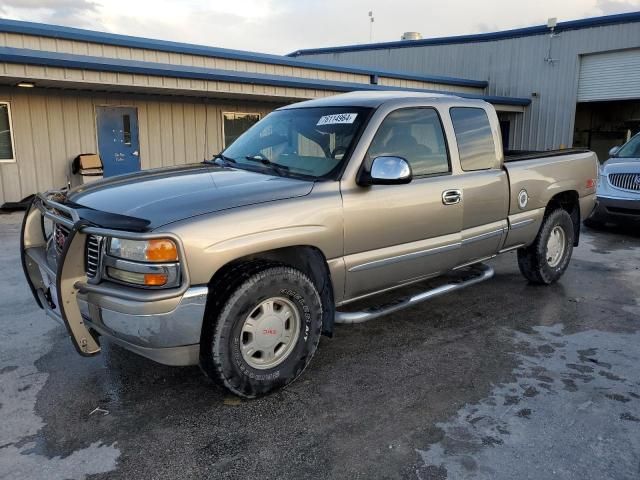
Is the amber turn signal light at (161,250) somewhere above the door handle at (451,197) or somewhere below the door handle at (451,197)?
below

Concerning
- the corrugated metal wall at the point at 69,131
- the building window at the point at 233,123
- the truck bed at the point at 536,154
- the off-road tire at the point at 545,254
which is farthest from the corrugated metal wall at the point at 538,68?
the off-road tire at the point at 545,254

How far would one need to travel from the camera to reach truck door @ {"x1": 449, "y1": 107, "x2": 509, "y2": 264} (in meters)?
4.41

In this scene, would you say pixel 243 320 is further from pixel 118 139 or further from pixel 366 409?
pixel 118 139

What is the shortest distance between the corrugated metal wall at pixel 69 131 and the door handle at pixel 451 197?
10368 mm

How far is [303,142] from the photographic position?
4016mm

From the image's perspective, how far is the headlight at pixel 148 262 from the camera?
276cm

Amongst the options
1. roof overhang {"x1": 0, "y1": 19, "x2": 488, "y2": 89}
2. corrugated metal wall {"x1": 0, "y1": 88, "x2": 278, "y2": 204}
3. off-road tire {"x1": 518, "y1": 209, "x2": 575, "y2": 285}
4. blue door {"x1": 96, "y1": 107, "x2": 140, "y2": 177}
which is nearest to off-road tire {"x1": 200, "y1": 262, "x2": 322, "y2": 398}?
off-road tire {"x1": 518, "y1": 209, "x2": 575, "y2": 285}

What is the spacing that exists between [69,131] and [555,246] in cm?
1052

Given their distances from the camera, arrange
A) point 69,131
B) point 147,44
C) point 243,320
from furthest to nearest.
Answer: point 147,44 → point 69,131 → point 243,320

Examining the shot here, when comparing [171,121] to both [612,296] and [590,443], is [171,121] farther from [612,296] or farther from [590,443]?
[590,443]

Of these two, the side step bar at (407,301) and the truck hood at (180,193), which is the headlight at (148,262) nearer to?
the truck hood at (180,193)

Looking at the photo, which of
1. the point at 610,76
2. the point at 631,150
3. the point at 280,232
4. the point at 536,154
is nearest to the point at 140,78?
the point at 536,154

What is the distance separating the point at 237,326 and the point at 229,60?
12.1m

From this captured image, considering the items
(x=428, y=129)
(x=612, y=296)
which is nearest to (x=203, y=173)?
(x=428, y=129)
